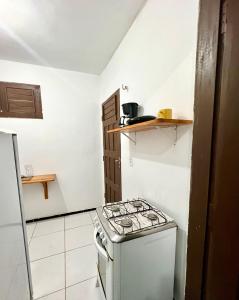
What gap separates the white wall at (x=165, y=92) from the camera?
3.51 ft

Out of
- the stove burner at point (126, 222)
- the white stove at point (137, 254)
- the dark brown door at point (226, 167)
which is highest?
the dark brown door at point (226, 167)

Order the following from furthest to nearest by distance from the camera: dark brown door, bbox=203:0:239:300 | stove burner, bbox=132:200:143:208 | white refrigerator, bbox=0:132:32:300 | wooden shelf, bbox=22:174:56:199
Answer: wooden shelf, bbox=22:174:56:199, stove burner, bbox=132:200:143:208, white refrigerator, bbox=0:132:32:300, dark brown door, bbox=203:0:239:300

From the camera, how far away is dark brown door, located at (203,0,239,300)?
17.8 inches

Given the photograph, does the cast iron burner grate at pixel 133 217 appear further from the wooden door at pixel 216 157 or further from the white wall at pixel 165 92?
the wooden door at pixel 216 157

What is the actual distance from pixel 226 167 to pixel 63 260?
86.2 inches

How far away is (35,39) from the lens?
1919mm

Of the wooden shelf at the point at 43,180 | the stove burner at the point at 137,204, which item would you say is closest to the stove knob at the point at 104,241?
the stove burner at the point at 137,204

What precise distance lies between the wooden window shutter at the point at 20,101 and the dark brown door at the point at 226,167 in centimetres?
284

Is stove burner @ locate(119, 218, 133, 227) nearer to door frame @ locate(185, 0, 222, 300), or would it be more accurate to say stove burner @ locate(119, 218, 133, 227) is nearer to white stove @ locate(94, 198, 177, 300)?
white stove @ locate(94, 198, 177, 300)

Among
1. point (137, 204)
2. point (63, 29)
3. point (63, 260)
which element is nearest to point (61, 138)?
point (63, 29)

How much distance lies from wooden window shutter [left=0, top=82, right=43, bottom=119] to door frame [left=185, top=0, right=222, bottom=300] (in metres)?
2.75

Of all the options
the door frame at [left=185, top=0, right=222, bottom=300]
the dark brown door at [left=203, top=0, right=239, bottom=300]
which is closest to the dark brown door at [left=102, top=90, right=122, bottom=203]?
the door frame at [left=185, top=0, right=222, bottom=300]

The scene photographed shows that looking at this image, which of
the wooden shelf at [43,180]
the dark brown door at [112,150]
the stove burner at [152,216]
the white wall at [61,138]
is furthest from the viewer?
the white wall at [61,138]

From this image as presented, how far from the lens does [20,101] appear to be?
2.57 metres
